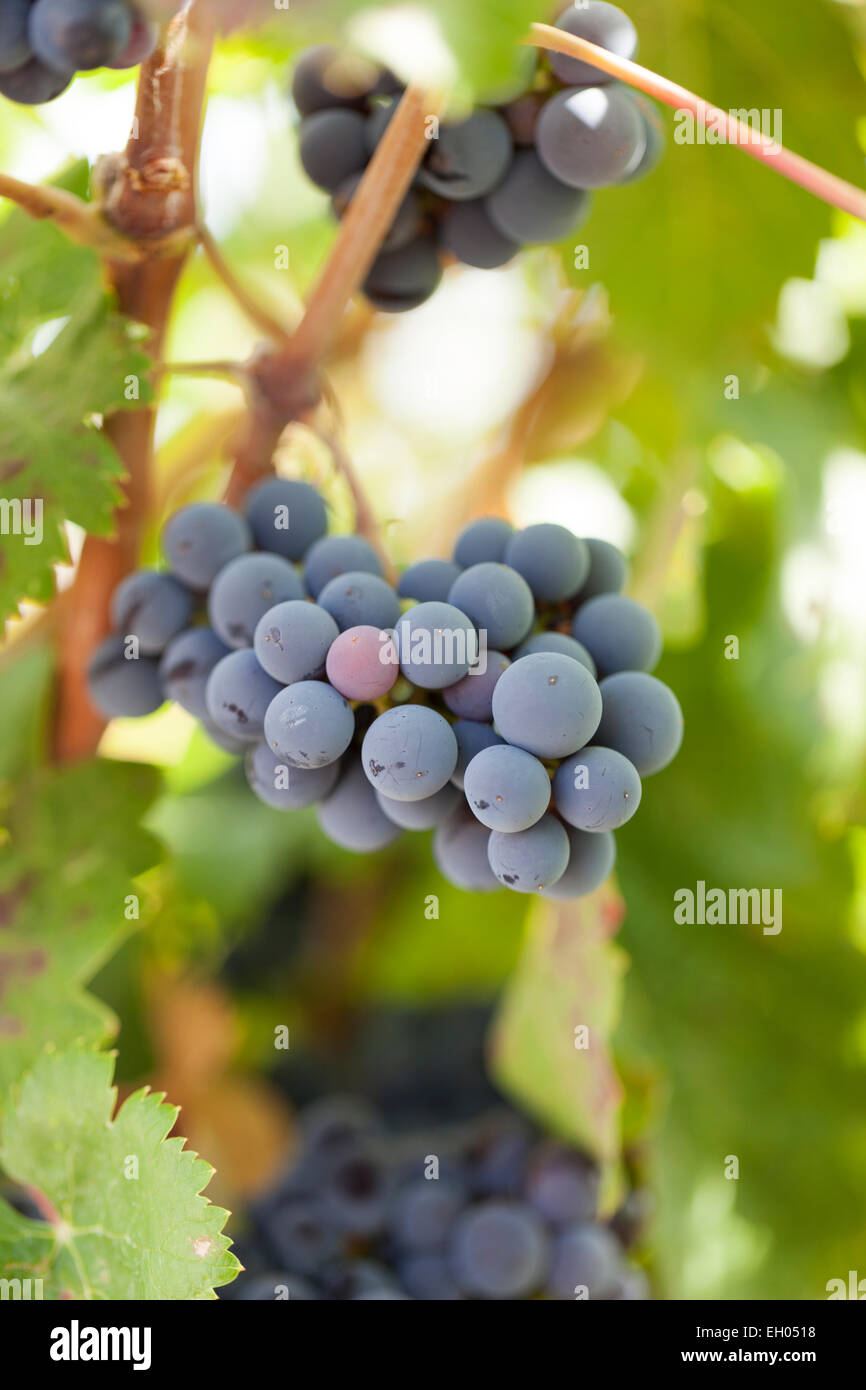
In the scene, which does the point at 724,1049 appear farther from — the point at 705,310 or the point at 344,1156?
the point at 705,310

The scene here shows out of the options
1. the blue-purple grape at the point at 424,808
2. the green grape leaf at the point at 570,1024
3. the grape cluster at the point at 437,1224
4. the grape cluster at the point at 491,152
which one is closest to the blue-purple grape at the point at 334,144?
the grape cluster at the point at 491,152

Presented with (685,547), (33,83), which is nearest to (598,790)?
(33,83)

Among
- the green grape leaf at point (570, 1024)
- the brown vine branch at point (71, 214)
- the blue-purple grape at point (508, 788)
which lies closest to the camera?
the blue-purple grape at point (508, 788)

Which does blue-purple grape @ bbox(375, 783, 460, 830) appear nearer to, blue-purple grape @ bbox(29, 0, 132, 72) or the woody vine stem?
the woody vine stem

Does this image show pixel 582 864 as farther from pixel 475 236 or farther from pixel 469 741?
pixel 475 236

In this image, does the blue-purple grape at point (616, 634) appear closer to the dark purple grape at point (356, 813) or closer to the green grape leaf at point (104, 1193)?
the dark purple grape at point (356, 813)
